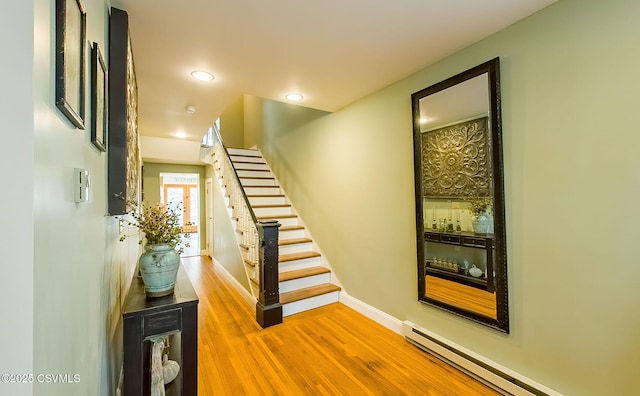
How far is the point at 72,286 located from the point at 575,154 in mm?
2378

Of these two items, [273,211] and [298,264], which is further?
[273,211]

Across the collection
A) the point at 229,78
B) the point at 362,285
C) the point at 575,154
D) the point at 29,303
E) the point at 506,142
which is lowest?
the point at 362,285

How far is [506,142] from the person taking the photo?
6.14 feet

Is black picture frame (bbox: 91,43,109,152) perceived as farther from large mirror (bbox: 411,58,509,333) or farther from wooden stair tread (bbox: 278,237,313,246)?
wooden stair tread (bbox: 278,237,313,246)

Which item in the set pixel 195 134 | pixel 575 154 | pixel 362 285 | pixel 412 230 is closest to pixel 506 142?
pixel 575 154

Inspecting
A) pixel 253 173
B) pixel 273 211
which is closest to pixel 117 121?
pixel 273 211

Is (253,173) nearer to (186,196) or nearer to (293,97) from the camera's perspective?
(186,196)

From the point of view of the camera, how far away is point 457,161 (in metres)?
2.14

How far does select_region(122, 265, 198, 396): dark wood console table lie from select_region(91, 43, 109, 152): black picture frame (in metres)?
0.83

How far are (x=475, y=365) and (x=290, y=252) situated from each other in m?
2.54

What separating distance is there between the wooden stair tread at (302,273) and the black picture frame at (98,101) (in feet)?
8.00

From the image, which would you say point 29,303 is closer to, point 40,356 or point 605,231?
point 40,356

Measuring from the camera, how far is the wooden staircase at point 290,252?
131 inches

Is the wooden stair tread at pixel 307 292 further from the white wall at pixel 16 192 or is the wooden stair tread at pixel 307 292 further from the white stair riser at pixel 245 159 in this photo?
the white stair riser at pixel 245 159
